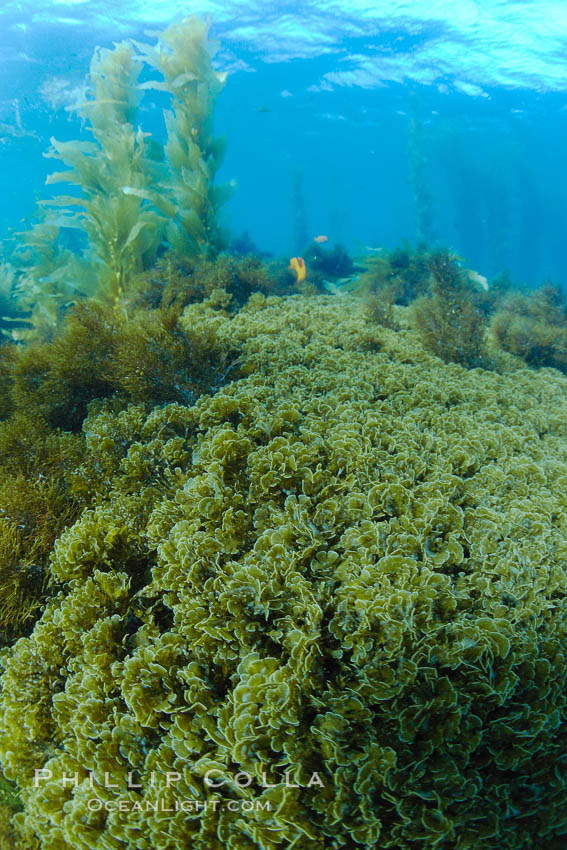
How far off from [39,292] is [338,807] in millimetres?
10428

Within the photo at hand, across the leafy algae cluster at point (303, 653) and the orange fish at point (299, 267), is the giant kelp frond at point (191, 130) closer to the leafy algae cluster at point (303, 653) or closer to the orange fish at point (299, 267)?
the orange fish at point (299, 267)

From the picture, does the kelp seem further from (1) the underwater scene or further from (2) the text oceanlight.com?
(2) the text oceanlight.com

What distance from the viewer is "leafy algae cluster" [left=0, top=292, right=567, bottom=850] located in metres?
1.52

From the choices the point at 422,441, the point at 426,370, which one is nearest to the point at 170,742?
the point at 422,441

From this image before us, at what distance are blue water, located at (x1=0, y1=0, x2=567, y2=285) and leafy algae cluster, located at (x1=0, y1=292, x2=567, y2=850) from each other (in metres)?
8.29

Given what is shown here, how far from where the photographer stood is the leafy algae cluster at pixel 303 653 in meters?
1.52

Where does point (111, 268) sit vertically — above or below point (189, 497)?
above

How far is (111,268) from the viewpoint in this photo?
24.8 feet

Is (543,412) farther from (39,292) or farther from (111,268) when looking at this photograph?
(39,292)

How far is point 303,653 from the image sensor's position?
5.62 feet

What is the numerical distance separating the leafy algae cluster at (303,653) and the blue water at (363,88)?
27.2 feet

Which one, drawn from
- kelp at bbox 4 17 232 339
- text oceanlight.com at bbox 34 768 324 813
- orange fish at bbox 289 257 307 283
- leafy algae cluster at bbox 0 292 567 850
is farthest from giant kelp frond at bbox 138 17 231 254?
text oceanlight.com at bbox 34 768 324 813

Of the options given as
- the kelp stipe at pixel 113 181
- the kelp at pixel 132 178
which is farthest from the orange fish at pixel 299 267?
the kelp stipe at pixel 113 181

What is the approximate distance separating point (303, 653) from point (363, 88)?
42.0 metres
